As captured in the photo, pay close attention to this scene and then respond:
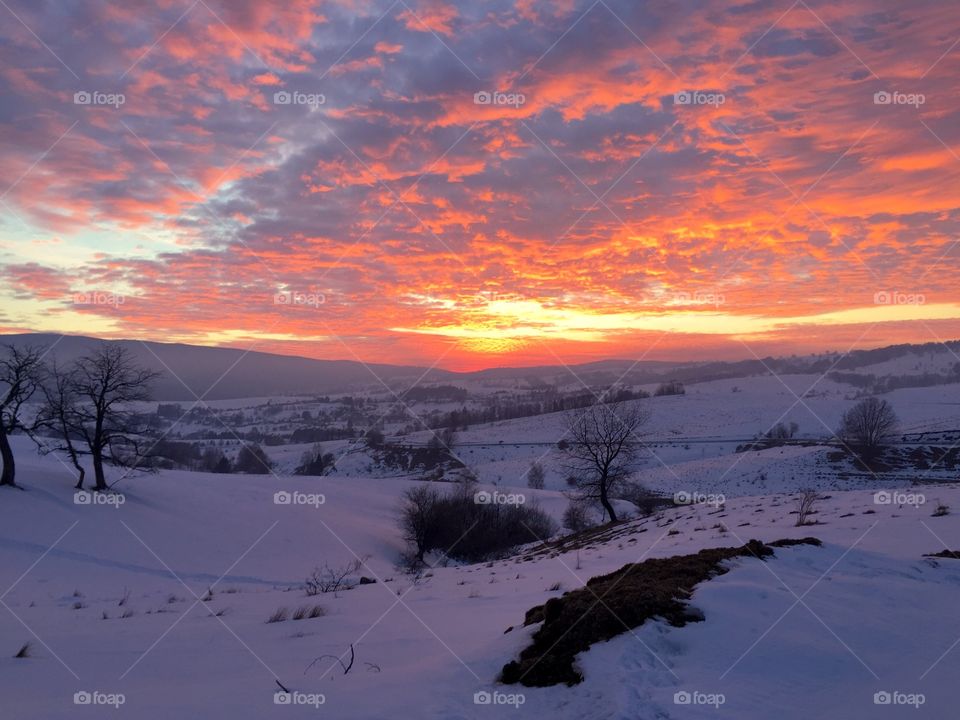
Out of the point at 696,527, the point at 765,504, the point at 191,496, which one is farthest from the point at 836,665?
the point at 191,496

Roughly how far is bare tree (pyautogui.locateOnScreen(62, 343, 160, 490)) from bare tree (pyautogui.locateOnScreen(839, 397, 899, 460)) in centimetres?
5884

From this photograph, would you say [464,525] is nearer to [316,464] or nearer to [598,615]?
[598,615]

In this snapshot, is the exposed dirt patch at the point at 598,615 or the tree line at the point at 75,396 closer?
the exposed dirt patch at the point at 598,615

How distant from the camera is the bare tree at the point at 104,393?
3159 cm

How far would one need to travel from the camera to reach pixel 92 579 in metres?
22.7

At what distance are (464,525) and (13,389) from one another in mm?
28642

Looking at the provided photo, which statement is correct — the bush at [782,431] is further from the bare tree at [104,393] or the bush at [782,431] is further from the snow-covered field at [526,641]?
the bare tree at [104,393]

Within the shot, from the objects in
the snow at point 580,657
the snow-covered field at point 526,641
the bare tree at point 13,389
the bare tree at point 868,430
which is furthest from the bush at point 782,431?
the bare tree at point 13,389

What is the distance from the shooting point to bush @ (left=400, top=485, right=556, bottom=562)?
4028 cm

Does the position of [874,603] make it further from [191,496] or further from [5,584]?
[191,496]

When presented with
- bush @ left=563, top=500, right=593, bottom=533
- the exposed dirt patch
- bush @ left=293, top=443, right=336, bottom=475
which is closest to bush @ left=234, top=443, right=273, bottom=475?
bush @ left=293, top=443, right=336, bottom=475

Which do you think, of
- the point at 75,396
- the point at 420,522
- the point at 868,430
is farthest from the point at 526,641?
the point at 868,430

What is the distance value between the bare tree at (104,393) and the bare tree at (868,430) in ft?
193

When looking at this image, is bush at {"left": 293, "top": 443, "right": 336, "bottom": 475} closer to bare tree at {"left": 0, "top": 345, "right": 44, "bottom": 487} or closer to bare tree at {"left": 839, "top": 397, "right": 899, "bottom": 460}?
bare tree at {"left": 0, "top": 345, "right": 44, "bottom": 487}
